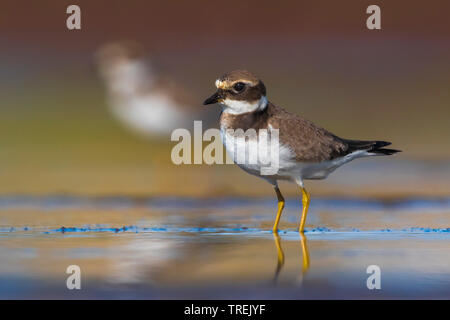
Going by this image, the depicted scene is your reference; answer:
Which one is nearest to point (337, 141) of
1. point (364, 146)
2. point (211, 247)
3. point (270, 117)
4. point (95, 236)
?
point (364, 146)

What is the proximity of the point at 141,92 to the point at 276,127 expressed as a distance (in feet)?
12.1

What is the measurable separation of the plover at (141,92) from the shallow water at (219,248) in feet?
4.42

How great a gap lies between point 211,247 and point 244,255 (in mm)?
564

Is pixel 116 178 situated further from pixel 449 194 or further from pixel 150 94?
pixel 449 194

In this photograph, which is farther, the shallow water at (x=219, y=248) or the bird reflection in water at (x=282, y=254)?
the bird reflection in water at (x=282, y=254)

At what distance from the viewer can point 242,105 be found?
8438mm

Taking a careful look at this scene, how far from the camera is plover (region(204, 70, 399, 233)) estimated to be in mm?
8250

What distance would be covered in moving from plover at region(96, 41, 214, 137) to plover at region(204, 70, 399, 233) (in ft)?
8.99

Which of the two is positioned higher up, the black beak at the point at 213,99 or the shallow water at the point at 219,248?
the black beak at the point at 213,99

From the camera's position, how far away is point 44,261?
6.36 metres

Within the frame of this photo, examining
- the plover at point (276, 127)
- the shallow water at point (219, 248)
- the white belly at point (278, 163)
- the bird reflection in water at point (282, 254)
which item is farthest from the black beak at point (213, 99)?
the bird reflection in water at point (282, 254)

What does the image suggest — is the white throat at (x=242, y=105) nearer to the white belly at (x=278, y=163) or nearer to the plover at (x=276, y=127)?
the plover at (x=276, y=127)

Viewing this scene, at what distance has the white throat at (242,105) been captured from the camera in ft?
27.7

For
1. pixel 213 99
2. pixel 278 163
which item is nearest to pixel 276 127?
pixel 278 163
